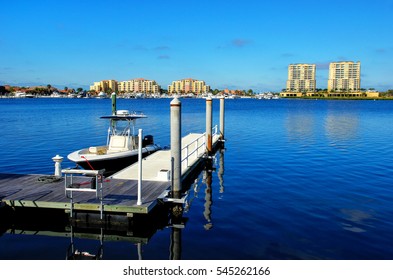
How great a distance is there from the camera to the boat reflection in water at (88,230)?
10.2 metres

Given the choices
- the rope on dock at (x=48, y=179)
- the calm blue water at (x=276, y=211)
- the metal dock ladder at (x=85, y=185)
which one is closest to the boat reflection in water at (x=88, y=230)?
A: the calm blue water at (x=276, y=211)

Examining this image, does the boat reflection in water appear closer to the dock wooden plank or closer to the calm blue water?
the calm blue water

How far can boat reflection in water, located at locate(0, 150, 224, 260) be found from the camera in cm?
1024

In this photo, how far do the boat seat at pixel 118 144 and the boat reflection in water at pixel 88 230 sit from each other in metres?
8.42

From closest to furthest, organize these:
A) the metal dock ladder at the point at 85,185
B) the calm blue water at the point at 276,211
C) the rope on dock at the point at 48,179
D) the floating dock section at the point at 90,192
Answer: the calm blue water at the point at 276,211
the metal dock ladder at the point at 85,185
the floating dock section at the point at 90,192
the rope on dock at the point at 48,179

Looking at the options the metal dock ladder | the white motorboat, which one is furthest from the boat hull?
the metal dock ladder

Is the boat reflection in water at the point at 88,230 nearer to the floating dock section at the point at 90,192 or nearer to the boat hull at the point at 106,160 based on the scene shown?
the floating dock section at the point at 90,192

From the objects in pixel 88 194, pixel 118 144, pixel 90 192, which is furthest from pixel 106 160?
pixel 88 194

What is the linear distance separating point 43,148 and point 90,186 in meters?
20.2

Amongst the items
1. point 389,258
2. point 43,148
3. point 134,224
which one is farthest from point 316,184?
point 43,148

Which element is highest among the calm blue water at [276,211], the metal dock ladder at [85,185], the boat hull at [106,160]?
the metal dock ladder at [85,185]

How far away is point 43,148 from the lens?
30.5 meters

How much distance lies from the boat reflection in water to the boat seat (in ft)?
27.6

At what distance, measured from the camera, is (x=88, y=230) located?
11.4 metres
